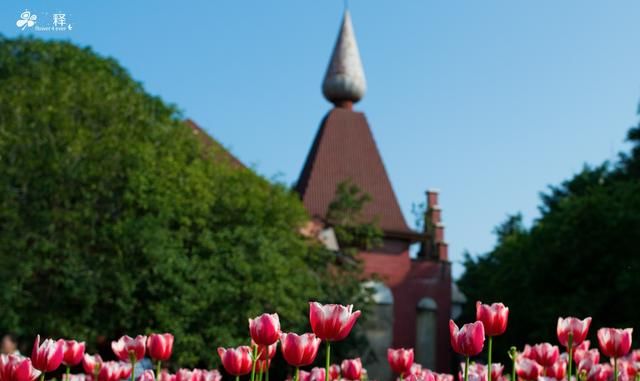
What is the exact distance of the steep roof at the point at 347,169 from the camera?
3431 centimetres

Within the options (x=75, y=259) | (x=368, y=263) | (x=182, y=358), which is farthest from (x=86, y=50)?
(x=368, y=263)

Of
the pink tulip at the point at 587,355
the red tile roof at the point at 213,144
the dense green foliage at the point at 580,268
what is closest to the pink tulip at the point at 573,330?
the pink tulip at the point at 587,355

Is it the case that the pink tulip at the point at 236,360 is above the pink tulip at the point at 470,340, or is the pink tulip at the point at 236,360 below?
below

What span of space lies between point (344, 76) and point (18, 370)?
36531 millimetres

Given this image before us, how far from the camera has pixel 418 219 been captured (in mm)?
35656

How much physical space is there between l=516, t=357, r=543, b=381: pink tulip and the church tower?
26.9 meters

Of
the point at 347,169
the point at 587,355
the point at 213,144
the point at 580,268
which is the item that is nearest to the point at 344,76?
the point at 347,169

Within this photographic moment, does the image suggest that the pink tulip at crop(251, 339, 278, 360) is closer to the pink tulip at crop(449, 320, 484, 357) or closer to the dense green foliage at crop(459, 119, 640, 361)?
the pink tulip at crop(449, 320, 484, 357)

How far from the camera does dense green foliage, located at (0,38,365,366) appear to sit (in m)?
20.4

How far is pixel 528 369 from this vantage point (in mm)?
4258

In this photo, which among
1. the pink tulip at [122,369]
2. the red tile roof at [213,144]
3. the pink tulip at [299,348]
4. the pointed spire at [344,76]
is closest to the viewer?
the pink tulip at [299,348]

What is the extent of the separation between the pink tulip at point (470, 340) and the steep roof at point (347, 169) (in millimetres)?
29396

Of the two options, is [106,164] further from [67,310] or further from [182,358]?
[182,358]

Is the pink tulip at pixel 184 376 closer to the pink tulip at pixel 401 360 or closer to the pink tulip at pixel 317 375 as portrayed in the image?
the pink tulip at pixel 317 375
